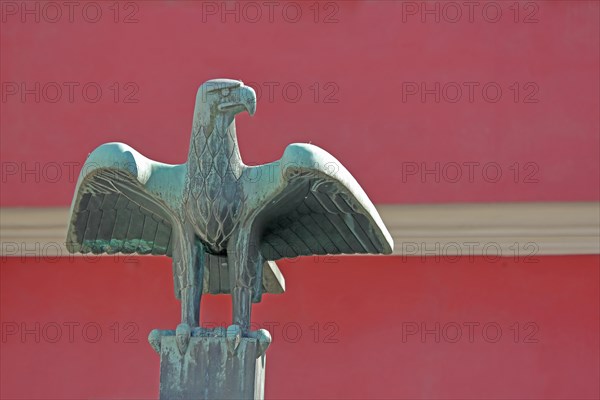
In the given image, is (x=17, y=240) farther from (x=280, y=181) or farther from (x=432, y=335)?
(x=280, y=181)

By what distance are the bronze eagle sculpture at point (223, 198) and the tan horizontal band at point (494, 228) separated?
→ 8.80 feet

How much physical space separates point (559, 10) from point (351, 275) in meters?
1.95

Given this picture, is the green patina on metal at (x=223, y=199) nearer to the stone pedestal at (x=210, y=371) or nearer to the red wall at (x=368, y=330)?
the stone pedestal at (x=210, y=371)

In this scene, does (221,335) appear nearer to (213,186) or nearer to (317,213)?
(213,186)

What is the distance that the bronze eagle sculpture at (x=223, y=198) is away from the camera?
543 centimetres

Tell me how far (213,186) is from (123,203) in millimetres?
457

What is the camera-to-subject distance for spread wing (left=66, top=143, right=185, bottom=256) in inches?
215

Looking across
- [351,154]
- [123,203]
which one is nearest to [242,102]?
[123,203]

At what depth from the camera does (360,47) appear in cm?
865

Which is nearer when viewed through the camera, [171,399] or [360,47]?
[171,399]

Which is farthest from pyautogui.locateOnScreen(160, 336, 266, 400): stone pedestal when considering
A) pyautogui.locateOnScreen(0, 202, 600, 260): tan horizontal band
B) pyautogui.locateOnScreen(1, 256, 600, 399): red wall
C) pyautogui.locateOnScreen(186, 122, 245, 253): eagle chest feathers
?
pyautogui.locateOnScreen(0, 202, 600, 260): tan horizontal band

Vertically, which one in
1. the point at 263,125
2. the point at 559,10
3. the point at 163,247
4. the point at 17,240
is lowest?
the point at 163,247

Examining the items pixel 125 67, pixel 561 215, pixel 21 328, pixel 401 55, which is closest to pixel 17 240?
pixel 21 328

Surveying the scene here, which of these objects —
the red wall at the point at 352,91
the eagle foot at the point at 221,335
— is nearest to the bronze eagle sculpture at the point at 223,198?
the eagle foot at the point at 221,335
